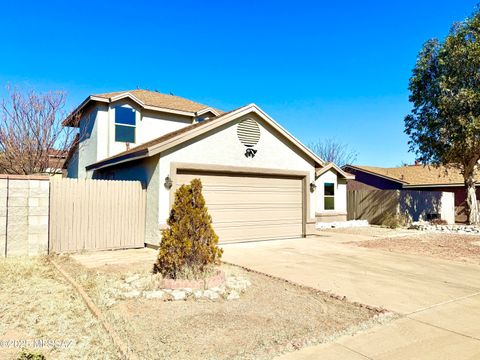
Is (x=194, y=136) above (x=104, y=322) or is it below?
above

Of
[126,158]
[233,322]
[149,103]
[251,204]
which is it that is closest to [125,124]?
[149,103]

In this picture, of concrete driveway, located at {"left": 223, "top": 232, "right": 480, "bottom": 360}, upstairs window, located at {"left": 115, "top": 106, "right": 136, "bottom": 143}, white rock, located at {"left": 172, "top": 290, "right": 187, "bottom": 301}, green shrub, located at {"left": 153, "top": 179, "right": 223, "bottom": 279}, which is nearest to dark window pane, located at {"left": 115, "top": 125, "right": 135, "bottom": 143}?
upstairs window, located at {"left": 115, "top": 106, "right": 136, "bottom": 143}

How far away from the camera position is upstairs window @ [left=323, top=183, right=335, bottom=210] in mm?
20750

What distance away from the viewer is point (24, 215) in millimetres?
9344

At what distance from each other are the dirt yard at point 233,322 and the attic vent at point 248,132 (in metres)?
7.25

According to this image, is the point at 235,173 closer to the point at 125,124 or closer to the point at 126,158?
the point at 126,158

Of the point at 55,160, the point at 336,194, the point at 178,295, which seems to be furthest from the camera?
the point at 336,194

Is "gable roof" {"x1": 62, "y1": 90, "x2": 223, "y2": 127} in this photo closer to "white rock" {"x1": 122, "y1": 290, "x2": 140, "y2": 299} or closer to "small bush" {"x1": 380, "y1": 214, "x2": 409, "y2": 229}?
"small bush" {"x1": 380, "y1": 214, "x2": 409, "y2": 229}

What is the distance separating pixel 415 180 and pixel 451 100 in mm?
13384

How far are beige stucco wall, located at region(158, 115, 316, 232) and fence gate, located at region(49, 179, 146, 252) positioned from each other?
1.14 metres

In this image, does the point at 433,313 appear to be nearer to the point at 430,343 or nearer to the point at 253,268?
the point at 430,343

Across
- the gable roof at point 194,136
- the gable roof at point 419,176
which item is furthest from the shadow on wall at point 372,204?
the gable roof at point 194,136

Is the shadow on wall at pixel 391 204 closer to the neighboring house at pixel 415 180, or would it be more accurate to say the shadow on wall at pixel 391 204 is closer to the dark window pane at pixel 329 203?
the dark window pane at pixel 329 203

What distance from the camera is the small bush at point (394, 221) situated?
20.1m
